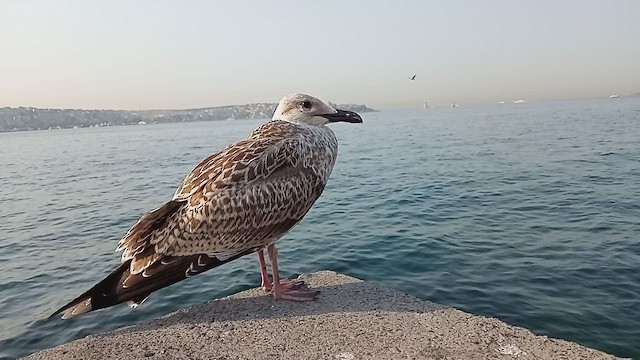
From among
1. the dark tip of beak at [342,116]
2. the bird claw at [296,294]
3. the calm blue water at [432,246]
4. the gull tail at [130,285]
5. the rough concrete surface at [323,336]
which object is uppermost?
the dark tip of beak at [342,116]

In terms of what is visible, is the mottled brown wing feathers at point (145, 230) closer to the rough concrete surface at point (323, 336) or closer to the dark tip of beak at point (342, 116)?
the rough concrete surface at point (323, 336)

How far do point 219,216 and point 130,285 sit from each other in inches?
45.0

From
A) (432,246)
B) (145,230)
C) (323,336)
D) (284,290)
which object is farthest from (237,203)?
(432,246)

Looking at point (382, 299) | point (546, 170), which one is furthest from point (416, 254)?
point (546, 170)

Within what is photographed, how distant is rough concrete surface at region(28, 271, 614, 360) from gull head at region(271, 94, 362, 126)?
7.61ft

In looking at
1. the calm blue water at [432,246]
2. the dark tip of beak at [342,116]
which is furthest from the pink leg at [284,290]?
the calm blue water at [432,246]

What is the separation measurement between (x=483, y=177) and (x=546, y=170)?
3.36m

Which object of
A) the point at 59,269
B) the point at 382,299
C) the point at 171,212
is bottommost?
the point at 59,269

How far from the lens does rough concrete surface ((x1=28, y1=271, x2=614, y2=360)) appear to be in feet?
13.8

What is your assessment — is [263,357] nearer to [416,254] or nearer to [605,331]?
[605,331]

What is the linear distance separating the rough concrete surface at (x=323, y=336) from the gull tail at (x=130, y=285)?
418mm

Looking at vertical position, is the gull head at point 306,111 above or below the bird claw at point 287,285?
above

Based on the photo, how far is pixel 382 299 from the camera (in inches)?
215

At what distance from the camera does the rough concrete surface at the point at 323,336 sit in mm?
4211
